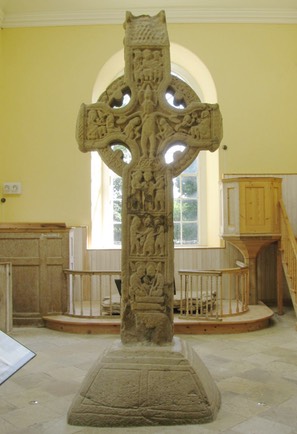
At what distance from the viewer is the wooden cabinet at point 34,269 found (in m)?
6.73

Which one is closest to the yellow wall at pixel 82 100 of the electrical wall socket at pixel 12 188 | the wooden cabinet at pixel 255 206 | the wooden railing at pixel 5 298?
the electrical wall socket at pixel 12 188

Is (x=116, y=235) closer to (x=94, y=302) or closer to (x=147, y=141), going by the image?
(x=94, y=302)

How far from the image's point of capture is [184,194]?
939 cm

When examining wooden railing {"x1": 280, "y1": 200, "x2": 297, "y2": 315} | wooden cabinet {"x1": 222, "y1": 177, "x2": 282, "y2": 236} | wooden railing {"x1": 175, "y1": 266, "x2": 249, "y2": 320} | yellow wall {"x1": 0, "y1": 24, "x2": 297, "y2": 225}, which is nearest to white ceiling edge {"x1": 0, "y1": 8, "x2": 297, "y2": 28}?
yellow wall {"x1": 0, "y1": 24, "x2": 297, "y2": 225}

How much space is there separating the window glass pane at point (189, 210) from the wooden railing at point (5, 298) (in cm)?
417

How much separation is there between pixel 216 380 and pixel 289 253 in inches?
141

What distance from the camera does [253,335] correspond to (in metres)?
6.15

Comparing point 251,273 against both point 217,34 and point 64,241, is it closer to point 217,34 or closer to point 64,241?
point 64,241

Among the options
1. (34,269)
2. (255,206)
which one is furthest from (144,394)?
(255,206)

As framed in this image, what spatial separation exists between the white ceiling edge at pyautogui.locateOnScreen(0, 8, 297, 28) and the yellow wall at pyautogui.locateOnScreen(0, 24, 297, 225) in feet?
0.36

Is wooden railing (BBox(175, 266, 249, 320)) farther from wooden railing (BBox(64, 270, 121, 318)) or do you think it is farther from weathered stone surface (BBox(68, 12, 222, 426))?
weathered stone surface (BBox(68, 12, 222, 426))

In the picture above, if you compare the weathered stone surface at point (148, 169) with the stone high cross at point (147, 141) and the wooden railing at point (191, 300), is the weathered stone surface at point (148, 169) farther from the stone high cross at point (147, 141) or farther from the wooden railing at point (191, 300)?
the wooden railing at point (191, 300)

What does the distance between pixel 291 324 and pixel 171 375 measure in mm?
4328

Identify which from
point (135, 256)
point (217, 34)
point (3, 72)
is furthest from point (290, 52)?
point (135, 256)
